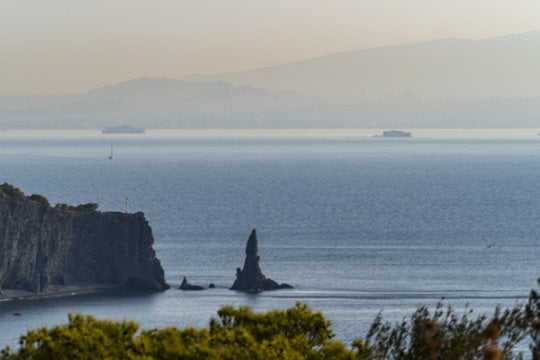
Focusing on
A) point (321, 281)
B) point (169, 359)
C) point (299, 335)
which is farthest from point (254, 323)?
point (321, 281)

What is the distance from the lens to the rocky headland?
110 meters

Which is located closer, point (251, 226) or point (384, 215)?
point (251, 226)

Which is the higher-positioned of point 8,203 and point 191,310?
point 8,203

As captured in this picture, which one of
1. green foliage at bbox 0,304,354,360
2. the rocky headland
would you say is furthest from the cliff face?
green foliage at bbox 0,304,354,360

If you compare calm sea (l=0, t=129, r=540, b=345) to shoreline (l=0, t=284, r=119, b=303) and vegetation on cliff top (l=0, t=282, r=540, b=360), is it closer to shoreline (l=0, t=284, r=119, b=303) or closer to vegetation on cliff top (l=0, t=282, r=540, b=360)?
shoreline (l=0, t=284, r=119, b=303)

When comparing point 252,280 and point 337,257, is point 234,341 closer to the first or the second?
point 252,280

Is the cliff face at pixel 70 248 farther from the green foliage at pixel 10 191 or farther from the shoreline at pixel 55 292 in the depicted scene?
the shoreline at pixel 55 292

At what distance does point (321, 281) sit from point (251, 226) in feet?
155

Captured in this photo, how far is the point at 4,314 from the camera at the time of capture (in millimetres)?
98688

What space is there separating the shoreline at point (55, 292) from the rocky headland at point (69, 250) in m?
0.10

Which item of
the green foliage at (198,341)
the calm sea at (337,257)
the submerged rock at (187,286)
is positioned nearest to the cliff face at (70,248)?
the submerged rock at (187,286)

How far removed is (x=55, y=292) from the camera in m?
110

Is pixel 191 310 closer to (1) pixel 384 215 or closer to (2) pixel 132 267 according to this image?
(2) pixel 132 267

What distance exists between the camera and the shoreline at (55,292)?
107000mm
